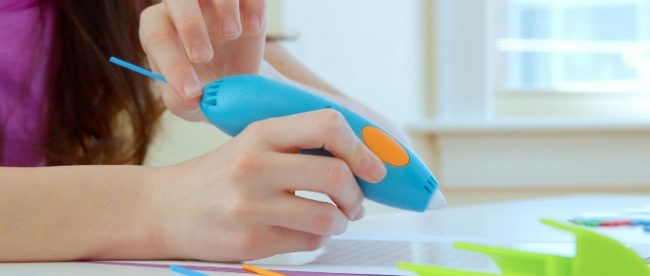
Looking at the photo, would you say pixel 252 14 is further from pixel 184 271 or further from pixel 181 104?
pixel 184 271

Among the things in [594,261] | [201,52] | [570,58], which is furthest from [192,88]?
[570,58]

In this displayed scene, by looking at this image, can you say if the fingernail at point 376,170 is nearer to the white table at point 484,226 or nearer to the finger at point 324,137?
the finger at point 324,137

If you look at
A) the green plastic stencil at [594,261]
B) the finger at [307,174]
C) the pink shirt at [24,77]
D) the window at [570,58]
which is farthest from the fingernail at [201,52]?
the window at [570,58]

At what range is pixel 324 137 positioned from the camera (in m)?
0.47

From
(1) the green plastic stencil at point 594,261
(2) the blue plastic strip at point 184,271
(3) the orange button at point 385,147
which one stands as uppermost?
(3) the orange button at point 385,147

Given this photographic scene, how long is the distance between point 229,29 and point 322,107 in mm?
90

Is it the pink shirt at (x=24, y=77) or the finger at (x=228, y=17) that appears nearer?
the finger at (x=228, y=17)

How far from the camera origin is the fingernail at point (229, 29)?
0.57 metres

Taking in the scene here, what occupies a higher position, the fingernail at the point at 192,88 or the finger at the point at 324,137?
the fingernail at the point at 192,88

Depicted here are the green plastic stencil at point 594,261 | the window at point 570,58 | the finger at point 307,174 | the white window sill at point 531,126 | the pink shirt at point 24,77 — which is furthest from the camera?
the window at point 570,58

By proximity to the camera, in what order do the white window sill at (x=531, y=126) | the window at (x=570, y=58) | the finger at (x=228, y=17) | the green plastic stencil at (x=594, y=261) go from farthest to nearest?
1. the window at (x=570, y=58)
2. the white window sill at (x=531, y=126)
3. the finger at (x=228, y=17)
4. the green plastic stencil at (x=594, y=261)

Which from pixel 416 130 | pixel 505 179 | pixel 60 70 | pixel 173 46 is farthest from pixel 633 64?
pixel 173 46

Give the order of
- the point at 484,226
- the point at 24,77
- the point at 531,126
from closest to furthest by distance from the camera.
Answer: the point at 484,226 → the point at 24,77 → the point at 531,126

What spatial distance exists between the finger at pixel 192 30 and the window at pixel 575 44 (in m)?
1.29
